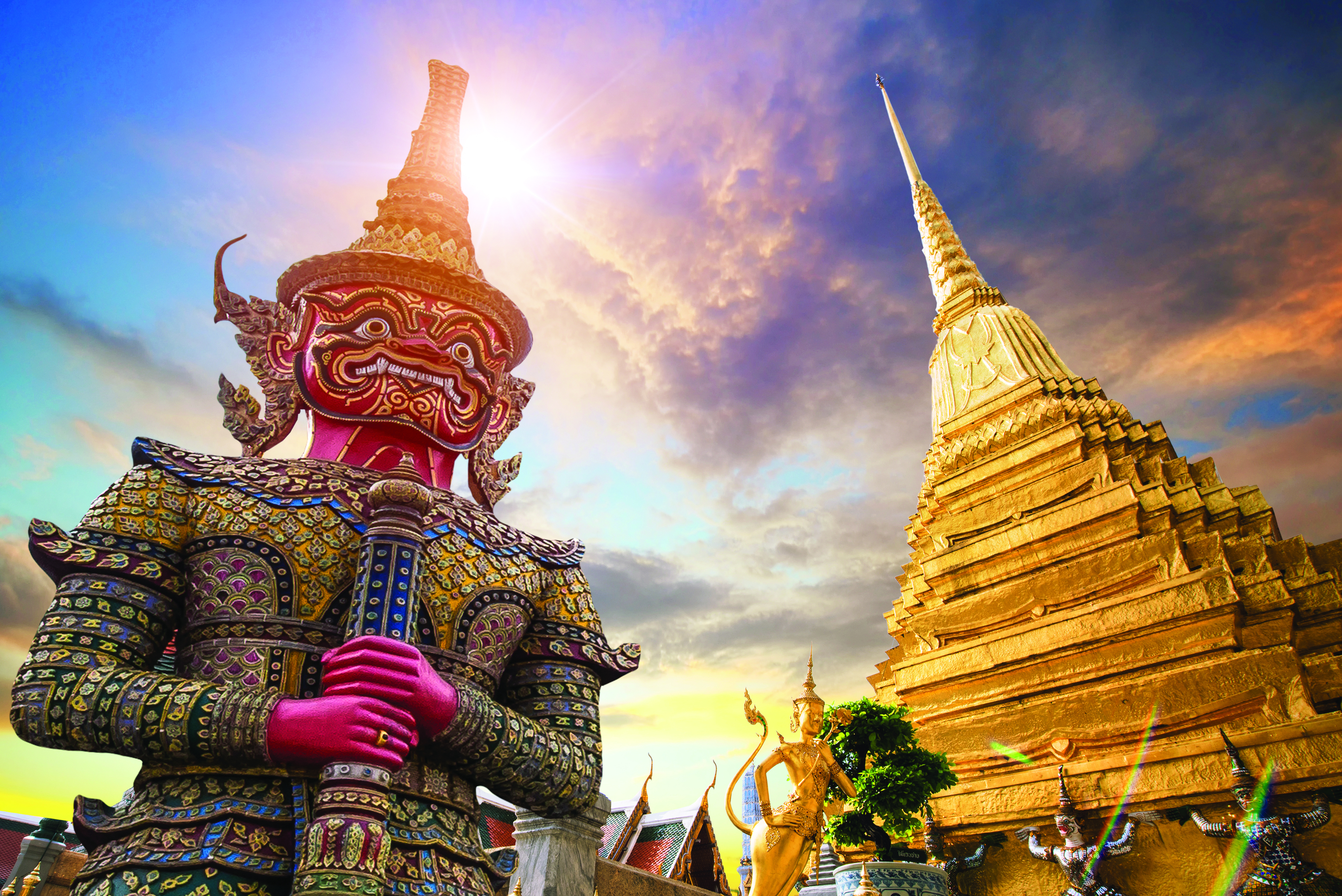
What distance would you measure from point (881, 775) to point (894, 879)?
1.30m

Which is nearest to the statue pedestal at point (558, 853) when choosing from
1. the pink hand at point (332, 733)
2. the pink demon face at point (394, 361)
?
the pink hand at point (332, 733)

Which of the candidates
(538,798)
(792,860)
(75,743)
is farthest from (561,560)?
(792,860)

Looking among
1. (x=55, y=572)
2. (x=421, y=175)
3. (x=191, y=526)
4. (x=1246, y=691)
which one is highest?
(x=421, y=175)

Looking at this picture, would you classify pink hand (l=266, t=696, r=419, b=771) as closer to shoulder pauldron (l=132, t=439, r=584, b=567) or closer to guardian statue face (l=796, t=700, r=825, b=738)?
shoulder pauldron (l=132, t=439, r=584, b=567)

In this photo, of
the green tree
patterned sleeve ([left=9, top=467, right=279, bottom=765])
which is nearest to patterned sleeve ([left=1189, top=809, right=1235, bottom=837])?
the green tree

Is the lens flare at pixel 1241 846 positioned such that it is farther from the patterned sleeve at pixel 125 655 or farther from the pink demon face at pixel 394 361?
the patterned sleeve at pixel 125 655

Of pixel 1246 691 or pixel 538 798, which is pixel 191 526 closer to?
pixel 538 798

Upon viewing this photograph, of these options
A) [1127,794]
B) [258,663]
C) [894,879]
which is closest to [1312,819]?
[1127,794]

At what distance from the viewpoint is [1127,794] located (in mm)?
9680

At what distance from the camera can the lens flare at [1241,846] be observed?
843 centimetres

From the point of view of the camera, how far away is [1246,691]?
10039 millimetres

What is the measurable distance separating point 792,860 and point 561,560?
4507 millimetres

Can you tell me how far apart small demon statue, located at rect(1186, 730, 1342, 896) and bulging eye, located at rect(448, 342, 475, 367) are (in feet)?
30.9

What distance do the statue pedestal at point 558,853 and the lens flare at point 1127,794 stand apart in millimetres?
7893
